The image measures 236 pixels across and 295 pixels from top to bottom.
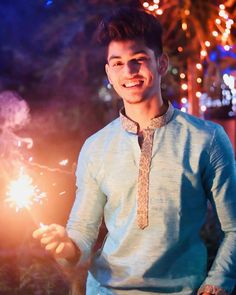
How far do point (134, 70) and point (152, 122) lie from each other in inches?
11.2

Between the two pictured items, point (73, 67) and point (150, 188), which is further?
point (73, 67)

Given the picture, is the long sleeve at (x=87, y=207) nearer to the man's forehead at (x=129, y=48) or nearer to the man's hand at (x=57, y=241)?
the man's hand at (x=57, y=241)

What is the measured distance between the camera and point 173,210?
2562 mm

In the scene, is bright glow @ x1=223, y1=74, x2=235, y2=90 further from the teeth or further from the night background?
the teeth

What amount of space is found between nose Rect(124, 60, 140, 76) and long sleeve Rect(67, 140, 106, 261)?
0.48 meters

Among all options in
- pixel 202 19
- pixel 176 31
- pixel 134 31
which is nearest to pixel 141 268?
pixel 134 31

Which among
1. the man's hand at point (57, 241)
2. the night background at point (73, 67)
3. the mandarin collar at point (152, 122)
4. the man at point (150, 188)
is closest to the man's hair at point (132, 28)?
the man at point (150, 188)

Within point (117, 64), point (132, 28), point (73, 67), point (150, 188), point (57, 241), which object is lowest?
point (57, 241)

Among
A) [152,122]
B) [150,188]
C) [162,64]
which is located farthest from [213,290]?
[162,64]

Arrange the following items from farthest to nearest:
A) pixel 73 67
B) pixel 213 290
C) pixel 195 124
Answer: pixel 73 67 → pixel 195 124 → pixel 213 290

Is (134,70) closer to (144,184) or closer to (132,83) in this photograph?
(132,83)

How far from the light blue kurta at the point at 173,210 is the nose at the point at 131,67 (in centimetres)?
32

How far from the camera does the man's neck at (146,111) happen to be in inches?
108

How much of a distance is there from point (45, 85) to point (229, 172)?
6.28 m
